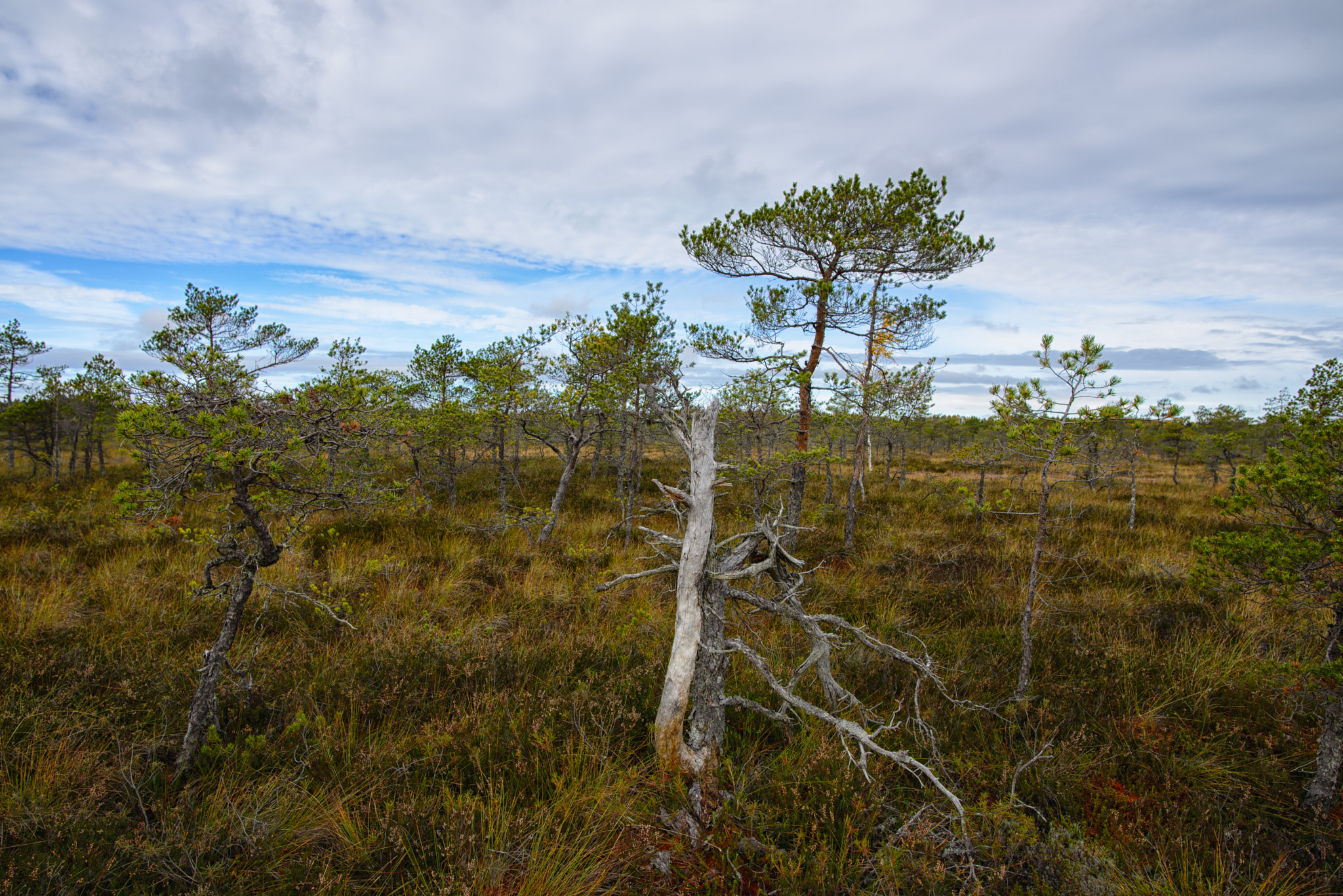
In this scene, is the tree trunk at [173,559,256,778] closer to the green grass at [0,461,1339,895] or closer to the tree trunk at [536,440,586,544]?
the green grass at [0,461,1339,895]

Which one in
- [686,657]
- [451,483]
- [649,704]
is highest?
[686,657]

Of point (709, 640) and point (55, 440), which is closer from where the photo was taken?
point (709, 640)

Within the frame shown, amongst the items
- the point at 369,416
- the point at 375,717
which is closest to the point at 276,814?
the point at 375,717

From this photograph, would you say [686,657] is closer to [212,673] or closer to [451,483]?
[212,673]

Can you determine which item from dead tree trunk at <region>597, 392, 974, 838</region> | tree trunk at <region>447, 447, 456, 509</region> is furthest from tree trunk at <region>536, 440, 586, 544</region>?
dead tree trunk at <region>597, 392, 974, 838</region>

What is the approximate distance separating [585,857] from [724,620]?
1565mm

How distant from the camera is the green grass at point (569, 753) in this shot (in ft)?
8.55

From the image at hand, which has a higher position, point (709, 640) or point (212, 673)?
point (709, 640)

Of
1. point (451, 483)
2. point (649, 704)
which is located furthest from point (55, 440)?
point (649, 704)

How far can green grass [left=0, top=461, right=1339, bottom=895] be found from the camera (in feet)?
8.55

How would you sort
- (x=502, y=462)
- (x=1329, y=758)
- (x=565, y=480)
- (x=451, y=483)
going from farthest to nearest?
(x=451, y=483)
(x=502, y=462)
(x=565, y=480)
(x=1329, y=758)

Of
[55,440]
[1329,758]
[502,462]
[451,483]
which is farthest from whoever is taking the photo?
[55,440]

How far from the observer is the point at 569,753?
10.8ft

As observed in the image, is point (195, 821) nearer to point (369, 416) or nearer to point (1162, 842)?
point (369, 416)
